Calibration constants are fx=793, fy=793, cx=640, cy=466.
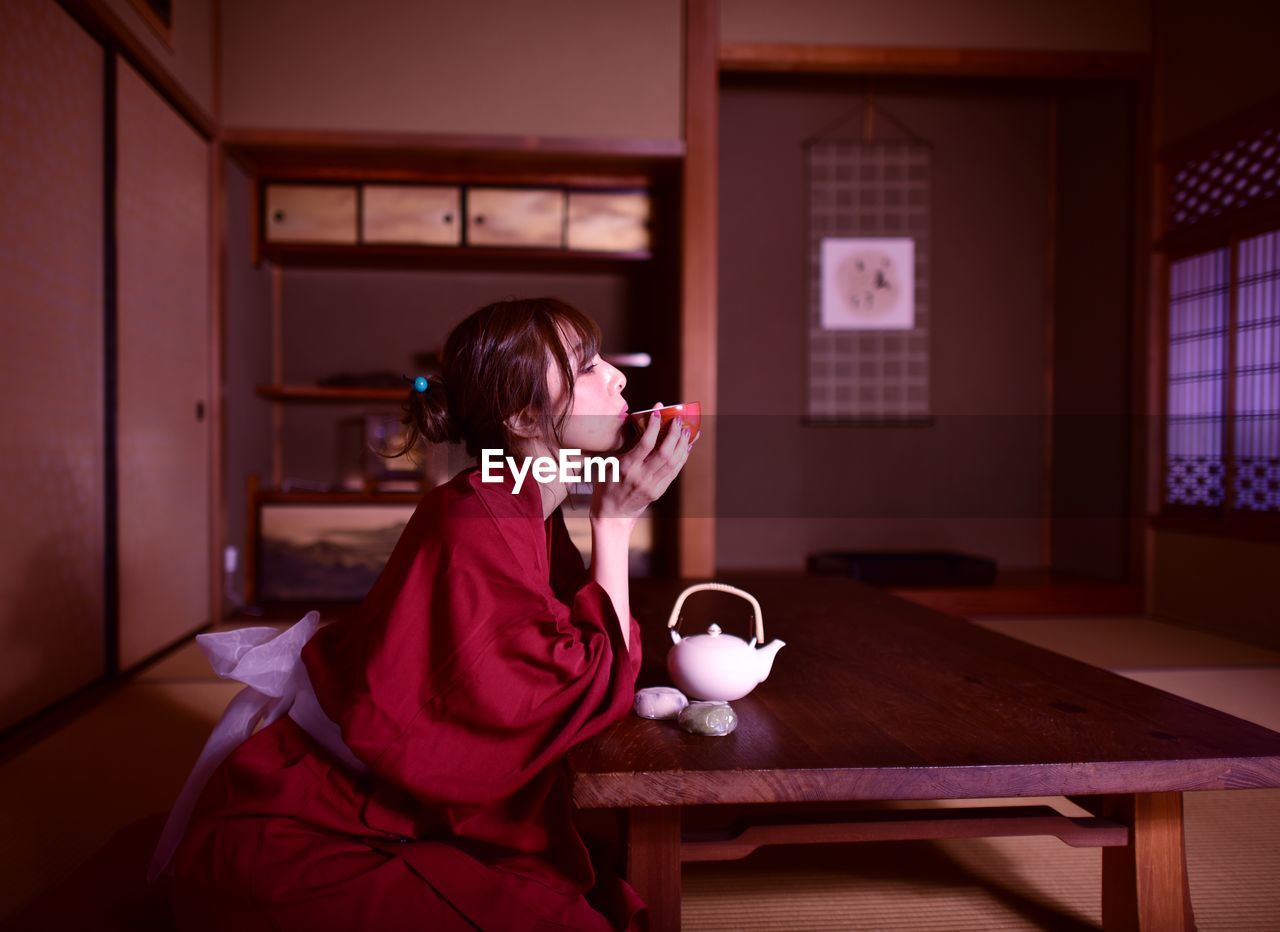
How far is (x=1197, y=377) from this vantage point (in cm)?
378

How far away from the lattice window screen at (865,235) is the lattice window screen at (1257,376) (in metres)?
1.48

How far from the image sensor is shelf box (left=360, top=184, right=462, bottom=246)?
3852 millimetres

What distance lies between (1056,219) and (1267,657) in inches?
107

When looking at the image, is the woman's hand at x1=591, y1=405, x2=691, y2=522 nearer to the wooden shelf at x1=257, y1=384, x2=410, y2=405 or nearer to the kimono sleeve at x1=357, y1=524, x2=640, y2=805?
the kimono sleeve at x1=357, y1=524, x2=640, y2=805

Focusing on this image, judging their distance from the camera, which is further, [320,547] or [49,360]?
[320,547]

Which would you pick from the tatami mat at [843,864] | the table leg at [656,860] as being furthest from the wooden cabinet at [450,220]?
the table leg at [656,860]

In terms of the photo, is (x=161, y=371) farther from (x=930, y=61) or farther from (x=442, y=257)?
(x=930, y=61)

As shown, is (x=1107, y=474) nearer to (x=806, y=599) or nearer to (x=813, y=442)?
(x=813, y=442)

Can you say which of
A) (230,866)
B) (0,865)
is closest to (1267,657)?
(230,866)

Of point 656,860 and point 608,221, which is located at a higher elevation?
point 608,221

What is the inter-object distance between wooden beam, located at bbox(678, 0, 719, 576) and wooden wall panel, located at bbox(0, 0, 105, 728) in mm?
2295

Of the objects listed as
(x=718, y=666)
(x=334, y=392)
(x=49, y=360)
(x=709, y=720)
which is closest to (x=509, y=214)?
(x=334, y=392)

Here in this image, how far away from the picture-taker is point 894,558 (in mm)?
4156

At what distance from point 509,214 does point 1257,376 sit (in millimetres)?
3448
